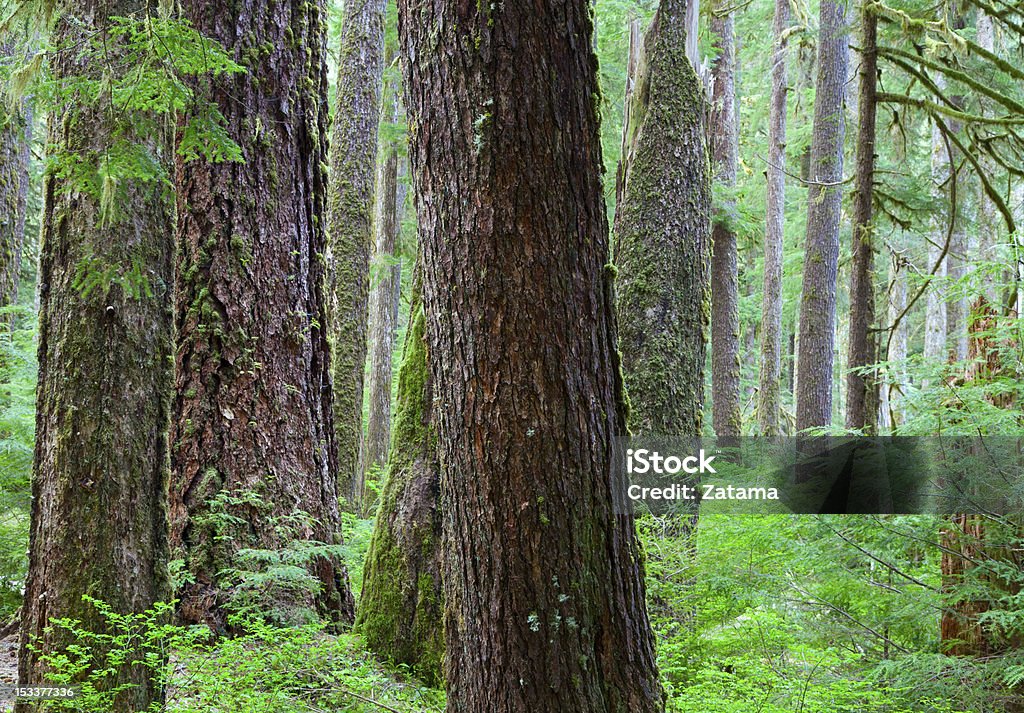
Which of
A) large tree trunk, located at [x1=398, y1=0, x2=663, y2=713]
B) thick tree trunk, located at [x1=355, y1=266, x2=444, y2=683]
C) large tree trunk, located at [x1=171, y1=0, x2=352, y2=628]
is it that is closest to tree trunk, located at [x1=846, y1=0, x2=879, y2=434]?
thick tree trunk, located at [x1=355, y1=266, x2=444, y2=683]

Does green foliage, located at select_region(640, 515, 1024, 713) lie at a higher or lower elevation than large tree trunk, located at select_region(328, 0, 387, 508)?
lower

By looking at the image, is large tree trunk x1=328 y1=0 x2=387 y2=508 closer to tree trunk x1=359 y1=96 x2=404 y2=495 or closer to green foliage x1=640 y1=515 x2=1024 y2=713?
tree trunk x1=359 y1=96 x2=404 y2=495

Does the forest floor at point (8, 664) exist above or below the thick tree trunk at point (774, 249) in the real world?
below

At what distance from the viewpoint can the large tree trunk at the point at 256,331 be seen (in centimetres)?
516

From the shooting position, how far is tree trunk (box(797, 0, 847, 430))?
12375mm

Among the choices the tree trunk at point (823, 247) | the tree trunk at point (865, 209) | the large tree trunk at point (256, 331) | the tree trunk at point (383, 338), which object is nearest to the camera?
the large tree trunk at point (256, 331)

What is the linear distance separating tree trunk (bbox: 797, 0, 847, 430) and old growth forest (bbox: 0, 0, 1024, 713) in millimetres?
4085

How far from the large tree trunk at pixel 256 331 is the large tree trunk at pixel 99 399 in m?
1.47

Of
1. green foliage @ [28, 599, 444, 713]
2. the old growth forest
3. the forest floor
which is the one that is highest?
the old growth forest

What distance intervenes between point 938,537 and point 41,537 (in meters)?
4.78

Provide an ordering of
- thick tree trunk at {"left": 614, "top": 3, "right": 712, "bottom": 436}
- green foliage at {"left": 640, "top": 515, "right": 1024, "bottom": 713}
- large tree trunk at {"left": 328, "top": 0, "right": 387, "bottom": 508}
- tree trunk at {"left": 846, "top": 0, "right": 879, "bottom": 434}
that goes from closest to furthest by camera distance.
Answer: green foliage at {"left": 640, "top": 515, "right": 1024, "bottom": 713}
thick tree trunk at {"left": 614, "top": 3, "right": 712, "bottom": 436}
tree trunk at {"left": 846, "top": 0, "right": 879, "bottom": 434}
large tree trunk at {"left": 328, "top": 0, "right": 387, "bottom": 508}

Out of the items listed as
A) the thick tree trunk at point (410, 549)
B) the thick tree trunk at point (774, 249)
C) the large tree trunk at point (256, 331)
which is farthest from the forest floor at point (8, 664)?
the thick tree trunk at point (774, 249)

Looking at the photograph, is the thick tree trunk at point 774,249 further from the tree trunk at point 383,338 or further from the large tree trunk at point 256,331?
the large tree trunk at point 256,331

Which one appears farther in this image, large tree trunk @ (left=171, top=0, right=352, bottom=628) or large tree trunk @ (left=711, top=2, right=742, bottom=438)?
large tree trunk @ (left=711, top=2, right=742, bottom=438)
